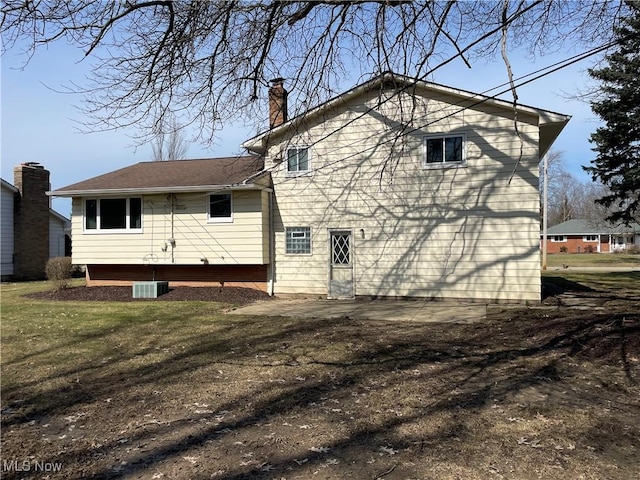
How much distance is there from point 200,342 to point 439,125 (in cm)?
888

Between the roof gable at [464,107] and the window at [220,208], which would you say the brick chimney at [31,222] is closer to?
the window at [220,208]

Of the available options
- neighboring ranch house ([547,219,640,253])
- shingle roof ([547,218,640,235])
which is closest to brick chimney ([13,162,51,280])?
neighboring ranch house ([547,219,640,253])

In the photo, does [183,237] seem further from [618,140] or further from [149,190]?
[618,140]

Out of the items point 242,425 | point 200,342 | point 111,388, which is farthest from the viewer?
point 200,342

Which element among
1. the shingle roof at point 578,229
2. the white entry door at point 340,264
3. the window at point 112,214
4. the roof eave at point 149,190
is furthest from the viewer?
the shingle roof at point 578,229

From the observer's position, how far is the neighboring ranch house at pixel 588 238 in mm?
54603

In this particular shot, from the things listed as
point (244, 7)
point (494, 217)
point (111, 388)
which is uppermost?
point (244, 7)

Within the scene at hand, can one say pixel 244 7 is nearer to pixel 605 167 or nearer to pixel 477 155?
pixel 477 155

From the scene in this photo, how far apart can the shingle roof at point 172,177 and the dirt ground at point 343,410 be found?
7588mm

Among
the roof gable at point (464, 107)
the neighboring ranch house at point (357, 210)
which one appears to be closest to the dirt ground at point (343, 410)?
the neighboring ranch house at point (357, 210)

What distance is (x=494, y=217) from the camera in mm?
12734

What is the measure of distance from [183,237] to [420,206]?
731 cm

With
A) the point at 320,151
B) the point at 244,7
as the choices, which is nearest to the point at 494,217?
the point at 320,151

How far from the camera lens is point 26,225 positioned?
2270cm
